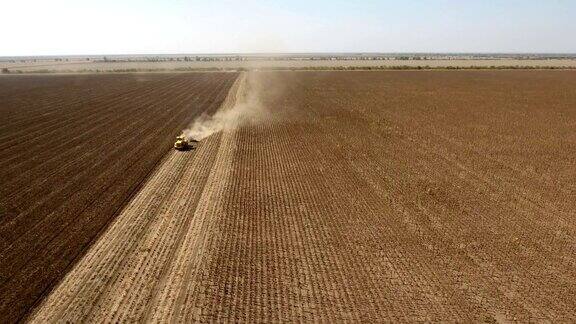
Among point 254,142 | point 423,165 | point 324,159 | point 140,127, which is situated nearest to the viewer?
point 423,165

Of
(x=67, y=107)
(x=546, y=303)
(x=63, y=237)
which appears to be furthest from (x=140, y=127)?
(x=546, y=303)

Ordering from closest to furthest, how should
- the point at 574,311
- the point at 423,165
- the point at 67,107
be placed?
the point at 574,311 < the point at 423,165 < the point at 67,107

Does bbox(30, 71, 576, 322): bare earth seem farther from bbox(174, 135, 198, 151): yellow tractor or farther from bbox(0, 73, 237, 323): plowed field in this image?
bbox(0, 73, 237, 323): plowed field

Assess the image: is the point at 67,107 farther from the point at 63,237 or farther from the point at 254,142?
the point at 63,237

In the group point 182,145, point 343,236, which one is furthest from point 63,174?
point 343,236

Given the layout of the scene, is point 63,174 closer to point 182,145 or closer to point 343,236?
point 182,145

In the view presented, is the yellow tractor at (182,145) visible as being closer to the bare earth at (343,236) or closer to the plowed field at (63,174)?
the bare earth at (343,236)

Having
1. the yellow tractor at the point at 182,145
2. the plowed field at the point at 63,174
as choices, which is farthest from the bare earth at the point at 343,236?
the plowed field at the point at 63,174
